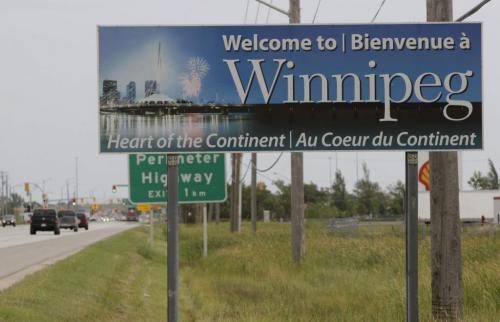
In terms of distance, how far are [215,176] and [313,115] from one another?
33.5ft

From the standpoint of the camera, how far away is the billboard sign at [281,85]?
7.55 m

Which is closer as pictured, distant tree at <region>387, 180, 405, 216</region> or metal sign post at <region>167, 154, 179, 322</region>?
metal sign post at <region>167, 154, 179, 322</region>

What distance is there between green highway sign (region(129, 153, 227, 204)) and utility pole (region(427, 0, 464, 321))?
7.82m

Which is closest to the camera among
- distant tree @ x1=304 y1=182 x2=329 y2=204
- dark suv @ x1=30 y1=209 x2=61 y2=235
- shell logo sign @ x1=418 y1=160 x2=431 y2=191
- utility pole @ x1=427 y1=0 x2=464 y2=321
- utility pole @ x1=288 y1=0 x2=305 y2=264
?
utility pole @ x1=427 y1=0 x2=464 y2=321

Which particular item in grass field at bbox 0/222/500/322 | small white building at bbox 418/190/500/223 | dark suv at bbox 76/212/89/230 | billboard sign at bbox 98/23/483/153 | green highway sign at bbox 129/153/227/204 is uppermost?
billboard sign at bbox 98/23/483/153

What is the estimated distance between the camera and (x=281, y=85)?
7.61 m

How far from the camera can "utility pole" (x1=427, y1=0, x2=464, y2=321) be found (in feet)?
33.6

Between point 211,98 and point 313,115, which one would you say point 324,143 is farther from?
point 211,98

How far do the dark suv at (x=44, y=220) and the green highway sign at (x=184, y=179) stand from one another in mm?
38652

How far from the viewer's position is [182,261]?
27953mm

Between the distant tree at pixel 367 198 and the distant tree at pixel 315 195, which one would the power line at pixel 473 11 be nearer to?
the distant tree at pixel 367 198

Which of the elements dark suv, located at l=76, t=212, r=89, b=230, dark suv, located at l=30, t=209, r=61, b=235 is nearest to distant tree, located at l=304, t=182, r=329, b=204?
dark suv, located at l=76, t=212, r=89, b=230

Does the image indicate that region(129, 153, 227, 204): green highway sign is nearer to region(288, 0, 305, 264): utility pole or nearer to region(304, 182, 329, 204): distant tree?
region(288, 0, 305, 264): utility pole

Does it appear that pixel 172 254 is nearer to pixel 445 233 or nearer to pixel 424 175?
pixel 445 233
